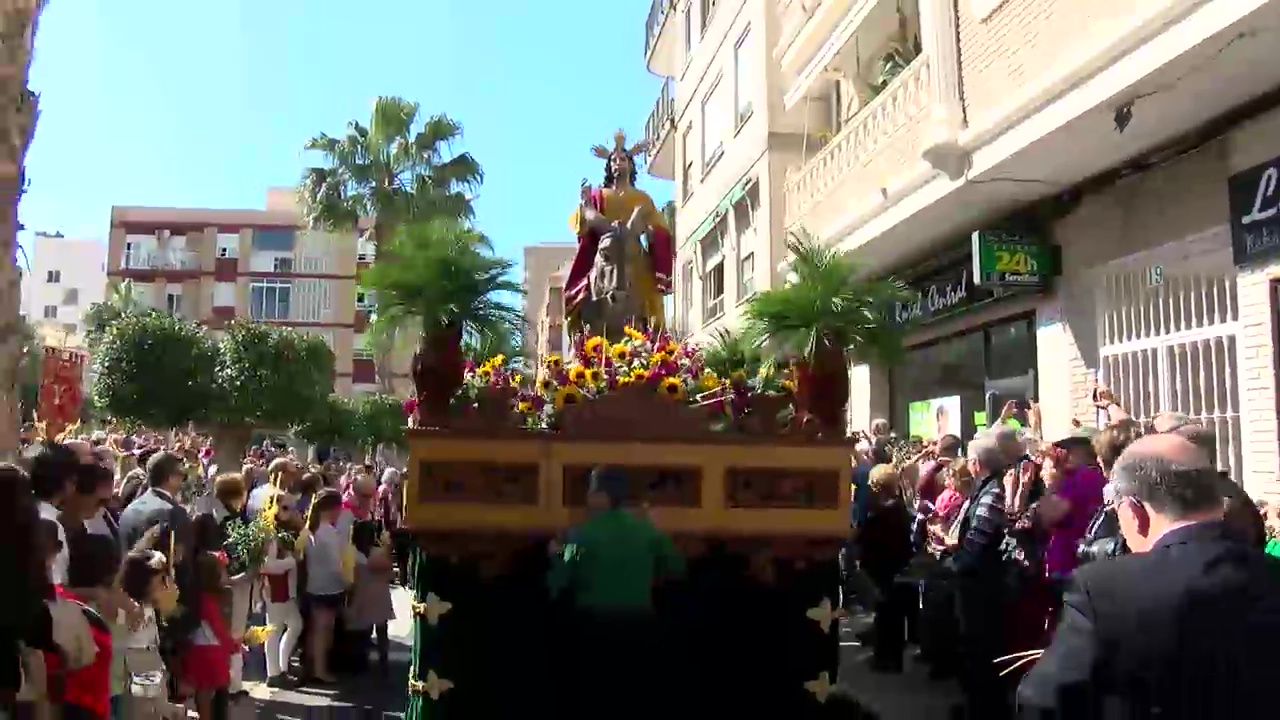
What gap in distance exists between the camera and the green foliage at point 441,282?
5336 mm

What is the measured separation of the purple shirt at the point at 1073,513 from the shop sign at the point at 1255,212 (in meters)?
3.26

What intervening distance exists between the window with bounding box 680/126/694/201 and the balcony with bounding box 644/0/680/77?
6.44ft

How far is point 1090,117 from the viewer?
811 cm

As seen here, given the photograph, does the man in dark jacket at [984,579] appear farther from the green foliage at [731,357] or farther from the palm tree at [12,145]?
the palm tree at [12,145]

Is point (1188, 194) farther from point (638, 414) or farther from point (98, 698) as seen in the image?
point (98, 698)

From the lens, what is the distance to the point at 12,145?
15.4m

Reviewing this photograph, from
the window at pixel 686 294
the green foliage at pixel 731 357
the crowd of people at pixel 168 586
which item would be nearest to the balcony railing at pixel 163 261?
the window at pixel 686 294

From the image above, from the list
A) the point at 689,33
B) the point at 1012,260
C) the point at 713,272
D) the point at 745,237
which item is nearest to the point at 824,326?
the point at 1012,260

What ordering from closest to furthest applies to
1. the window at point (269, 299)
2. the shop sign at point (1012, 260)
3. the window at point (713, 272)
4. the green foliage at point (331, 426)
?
the shop sign at point (1012, 260) < the window at point (713, 272) < the green foliage at point (331, 426) < the window at point (269, 299)

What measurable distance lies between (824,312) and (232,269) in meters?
51.7

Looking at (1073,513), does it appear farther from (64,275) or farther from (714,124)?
(64,275)

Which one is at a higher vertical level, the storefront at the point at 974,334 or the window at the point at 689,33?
the window at the point at 689,33

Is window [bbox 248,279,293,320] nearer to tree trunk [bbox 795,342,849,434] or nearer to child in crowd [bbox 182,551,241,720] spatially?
child in crowd [bbox 182,551,241,720]

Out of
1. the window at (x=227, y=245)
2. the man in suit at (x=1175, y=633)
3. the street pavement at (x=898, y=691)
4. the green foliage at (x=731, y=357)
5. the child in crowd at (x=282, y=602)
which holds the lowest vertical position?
the street pavement at (x=898, y=691)
